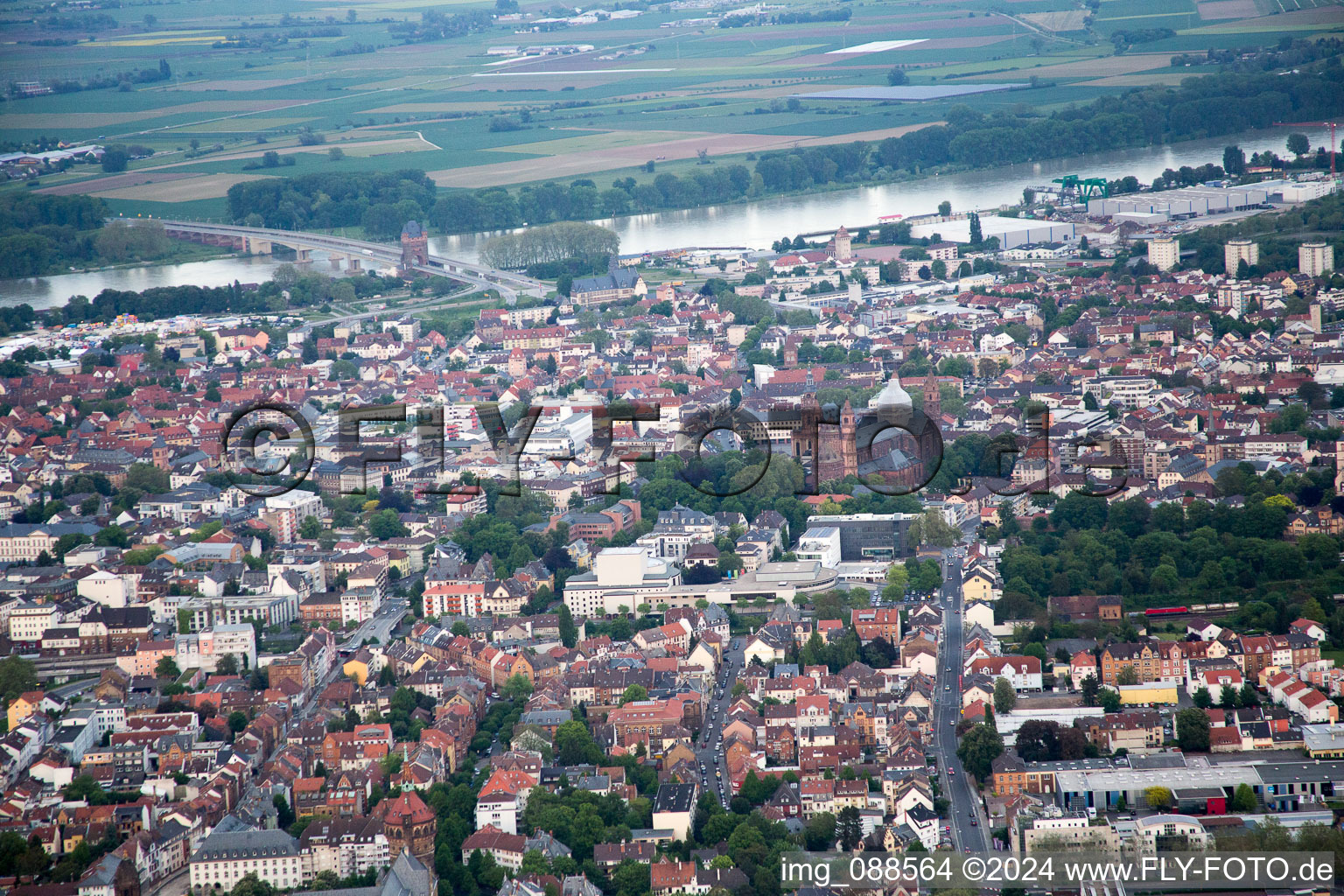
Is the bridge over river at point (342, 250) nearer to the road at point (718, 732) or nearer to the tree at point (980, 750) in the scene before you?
the road at point (718, 732)

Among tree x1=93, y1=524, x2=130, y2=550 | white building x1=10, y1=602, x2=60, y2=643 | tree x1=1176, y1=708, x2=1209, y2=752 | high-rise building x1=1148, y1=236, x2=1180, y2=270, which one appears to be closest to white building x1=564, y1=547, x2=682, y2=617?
white building x1=10, y1=602, x2=60, y2=643

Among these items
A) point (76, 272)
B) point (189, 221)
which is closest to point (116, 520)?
point (76, 272)

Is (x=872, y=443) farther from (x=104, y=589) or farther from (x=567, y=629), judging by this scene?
(x=104, y=589)

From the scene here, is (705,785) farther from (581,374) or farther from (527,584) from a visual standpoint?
A: (581,374)

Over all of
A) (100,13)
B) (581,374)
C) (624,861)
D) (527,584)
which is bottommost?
(624,861)

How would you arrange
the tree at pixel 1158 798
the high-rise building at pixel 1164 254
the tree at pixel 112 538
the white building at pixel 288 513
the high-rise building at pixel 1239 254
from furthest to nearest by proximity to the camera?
the high-rise building at pixel 1164 254, the high-rise building at pixel 1239 254, the white building at pixel 288 513, the tree at pixel 112 538, the tree at pixel 1158 798

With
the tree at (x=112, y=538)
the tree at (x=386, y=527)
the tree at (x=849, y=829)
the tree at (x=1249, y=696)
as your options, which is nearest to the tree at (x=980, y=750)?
the tree at (x=849, y=829)
